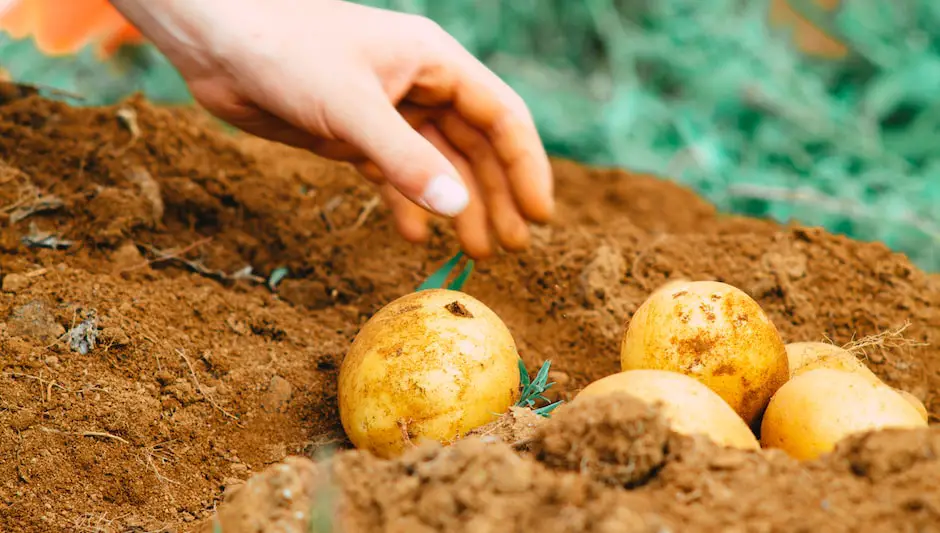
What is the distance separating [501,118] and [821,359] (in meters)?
1.20

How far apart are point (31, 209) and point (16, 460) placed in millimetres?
1168

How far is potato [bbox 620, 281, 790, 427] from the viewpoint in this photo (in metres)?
2.18

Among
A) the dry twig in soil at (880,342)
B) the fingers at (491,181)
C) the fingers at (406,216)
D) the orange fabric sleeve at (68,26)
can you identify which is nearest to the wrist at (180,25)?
the fingers at (406,216)

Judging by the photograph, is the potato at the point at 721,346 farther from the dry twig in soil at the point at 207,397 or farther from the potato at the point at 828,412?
the dry twig in soil at the point at 207,397

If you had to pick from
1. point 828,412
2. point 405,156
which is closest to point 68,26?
point 405,156

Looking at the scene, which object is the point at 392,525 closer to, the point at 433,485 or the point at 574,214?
the point at 433,485

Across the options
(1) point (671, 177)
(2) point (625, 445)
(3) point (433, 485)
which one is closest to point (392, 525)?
(3) point (433, 485)

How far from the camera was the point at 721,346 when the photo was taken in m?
2.18

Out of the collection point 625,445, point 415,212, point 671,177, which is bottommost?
point 671,177

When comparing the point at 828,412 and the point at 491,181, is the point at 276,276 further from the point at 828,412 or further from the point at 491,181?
the point at 828,412

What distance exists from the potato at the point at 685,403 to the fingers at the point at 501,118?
0.94 metres

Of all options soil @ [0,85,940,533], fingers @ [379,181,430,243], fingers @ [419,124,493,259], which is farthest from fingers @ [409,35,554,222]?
soil @ [0,85,940,533]

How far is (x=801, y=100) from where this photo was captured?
5.50 m

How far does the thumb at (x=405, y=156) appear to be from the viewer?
2373mm
